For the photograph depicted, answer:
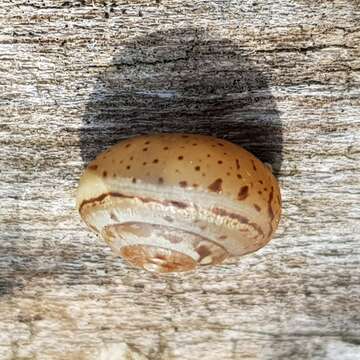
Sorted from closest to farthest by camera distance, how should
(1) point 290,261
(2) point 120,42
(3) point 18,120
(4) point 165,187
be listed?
(4) point 165,187, (2) point 120,42, (3) point 18,120, (1) point 290,261

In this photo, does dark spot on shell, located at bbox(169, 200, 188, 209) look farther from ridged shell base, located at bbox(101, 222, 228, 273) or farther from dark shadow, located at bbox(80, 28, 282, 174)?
dark shadow, located at bbox(80, 28, 282, 174)

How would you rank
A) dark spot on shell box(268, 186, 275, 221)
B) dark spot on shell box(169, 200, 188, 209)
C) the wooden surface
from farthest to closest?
the wooden surface < dark spot on shell box(268, 186, 275, 221) < dark spot on shell box(169, 200, 188, 209)

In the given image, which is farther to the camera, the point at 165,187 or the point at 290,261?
the point at 290,261

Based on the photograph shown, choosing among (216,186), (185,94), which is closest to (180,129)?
(185,94)

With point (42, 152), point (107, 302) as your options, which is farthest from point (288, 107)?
point (107, 302)

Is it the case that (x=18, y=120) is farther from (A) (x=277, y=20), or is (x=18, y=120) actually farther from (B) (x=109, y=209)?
(A) (x=277, y=20)

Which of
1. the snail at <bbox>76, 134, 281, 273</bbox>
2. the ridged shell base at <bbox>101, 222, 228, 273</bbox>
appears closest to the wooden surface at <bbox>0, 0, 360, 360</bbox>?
the snail at <bbox>76, 134, 281, 273</bbox>
